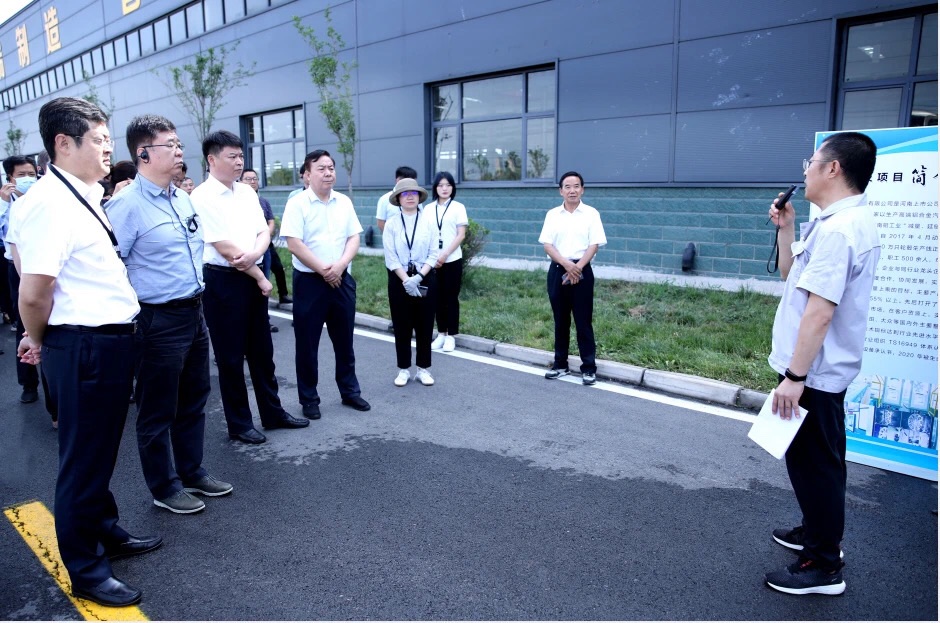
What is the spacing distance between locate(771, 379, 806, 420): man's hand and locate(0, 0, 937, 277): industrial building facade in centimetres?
703

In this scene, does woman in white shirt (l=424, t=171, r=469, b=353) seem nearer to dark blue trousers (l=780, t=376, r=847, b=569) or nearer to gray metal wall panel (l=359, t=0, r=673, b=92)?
dark blue trousers (l=780, t=376, r=847, b=569)

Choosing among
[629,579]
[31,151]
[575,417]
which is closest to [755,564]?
[629,579]

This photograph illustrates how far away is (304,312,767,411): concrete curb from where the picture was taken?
5.38 metres

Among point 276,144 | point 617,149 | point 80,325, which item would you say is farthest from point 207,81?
point 80,325

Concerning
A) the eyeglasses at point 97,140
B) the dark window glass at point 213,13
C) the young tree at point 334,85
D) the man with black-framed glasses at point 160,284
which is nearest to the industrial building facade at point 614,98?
the young tree at point 334,85

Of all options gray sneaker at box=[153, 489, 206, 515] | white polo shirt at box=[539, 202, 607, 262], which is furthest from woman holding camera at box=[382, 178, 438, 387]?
gray sneaker at box=[153, 489, 206, 515]

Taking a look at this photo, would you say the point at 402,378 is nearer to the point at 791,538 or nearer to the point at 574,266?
A: the point at 574,266

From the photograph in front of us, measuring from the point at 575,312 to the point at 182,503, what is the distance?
12.4 feet

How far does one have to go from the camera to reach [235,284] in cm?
448

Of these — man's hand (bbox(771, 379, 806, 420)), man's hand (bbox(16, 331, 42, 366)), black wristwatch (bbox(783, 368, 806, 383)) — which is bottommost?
man's hand (bbox(771, 379, 806, 420))

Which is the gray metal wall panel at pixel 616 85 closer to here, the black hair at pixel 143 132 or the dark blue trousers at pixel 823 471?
the dark blue trousers at pixel 823 471

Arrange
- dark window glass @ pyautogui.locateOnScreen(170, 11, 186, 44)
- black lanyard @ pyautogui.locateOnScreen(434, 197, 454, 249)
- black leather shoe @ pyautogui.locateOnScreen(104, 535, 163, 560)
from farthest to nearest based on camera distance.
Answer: dark window glass @ pyautogui.locateOnScreen(170, 11, 186, 44) → black lanyard @ pyautogui.locateOnScreen(434, 197, 454, 249) → black leather shoe @ pyautogui.locateOnScreen(104, 535, 163, 560)

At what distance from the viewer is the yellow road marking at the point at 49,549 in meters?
2.72

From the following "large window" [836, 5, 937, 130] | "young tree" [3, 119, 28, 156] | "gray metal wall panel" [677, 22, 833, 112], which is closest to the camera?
"large window" [836, 5, 937, 130]
